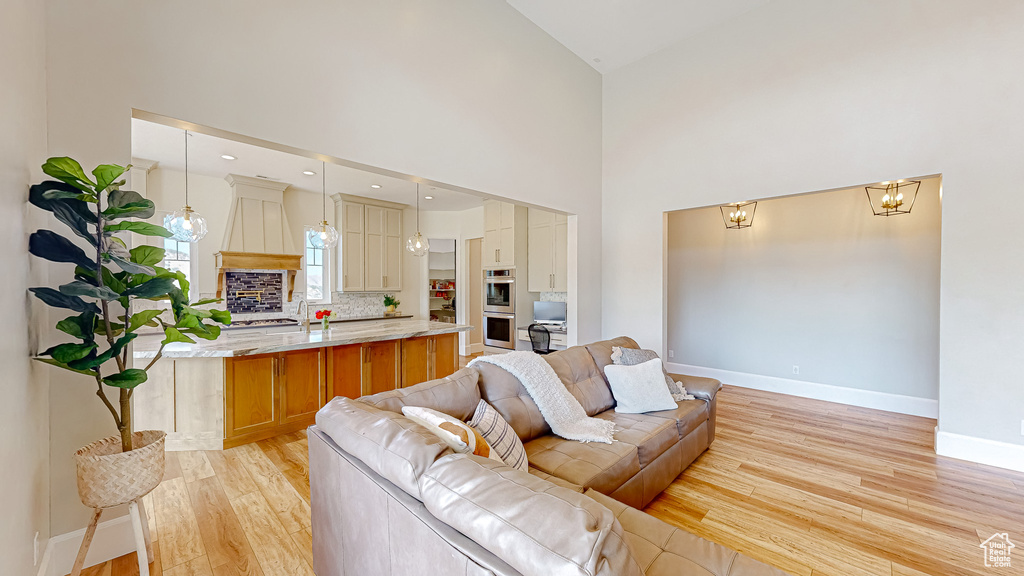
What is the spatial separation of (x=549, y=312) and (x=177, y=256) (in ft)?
17.8

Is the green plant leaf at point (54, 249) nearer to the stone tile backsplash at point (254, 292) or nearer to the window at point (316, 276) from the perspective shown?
the stone tile backsplash at point (254, 292)

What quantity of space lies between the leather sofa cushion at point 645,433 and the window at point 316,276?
18.1 ft

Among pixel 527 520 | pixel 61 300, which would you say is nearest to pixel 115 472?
pixel 61 300

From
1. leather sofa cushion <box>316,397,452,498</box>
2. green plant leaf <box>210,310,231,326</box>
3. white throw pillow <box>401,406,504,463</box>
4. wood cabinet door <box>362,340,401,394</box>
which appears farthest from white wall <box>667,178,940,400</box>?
green plant leaf <box>210,310,231,326</box>

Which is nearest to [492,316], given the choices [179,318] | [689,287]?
[689,287]

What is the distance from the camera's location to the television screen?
6.44 metres

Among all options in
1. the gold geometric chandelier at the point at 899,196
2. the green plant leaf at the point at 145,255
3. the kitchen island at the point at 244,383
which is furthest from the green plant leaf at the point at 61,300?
the gold geometric chandelier at the point at 899,196

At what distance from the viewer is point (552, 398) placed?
8.18 feet

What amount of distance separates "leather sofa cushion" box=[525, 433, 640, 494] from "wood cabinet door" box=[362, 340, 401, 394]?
2.40 meters

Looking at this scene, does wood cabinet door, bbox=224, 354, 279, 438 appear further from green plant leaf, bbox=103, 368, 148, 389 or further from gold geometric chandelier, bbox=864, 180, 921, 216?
gold geometric chandelier, bbox=864, 180, 921, 216

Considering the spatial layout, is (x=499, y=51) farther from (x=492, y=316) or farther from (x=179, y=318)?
(x=492, y=316)

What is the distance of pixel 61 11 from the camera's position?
1.79 metres

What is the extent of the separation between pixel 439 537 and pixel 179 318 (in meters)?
1.39

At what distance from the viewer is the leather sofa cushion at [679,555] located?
4.07 ft
